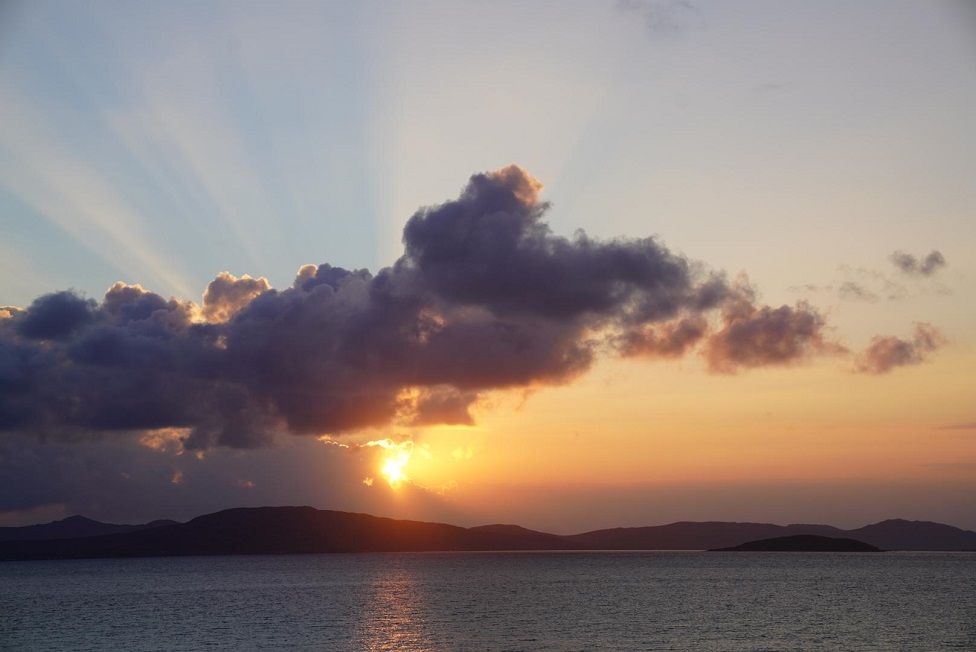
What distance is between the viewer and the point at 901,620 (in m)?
121

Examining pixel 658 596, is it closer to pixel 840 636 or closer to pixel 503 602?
pixel 503 602

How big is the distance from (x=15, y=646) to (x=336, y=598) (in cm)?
7485

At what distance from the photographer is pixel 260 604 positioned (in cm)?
16538

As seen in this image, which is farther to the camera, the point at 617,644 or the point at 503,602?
the point at 503,602

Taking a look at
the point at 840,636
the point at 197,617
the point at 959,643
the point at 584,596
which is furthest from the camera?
the point at 584,596

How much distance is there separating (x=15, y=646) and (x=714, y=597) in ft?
380

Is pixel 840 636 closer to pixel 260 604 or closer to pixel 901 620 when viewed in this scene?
pixel 901 620

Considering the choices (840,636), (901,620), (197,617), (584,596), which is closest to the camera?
(840,636)

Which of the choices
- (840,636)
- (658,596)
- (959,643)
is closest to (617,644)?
(840,636)

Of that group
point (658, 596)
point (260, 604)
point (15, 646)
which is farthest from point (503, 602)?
point (15, 646)

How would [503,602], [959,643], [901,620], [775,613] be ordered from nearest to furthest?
[959,643] → [901,620] → [775,613] → [503,602]

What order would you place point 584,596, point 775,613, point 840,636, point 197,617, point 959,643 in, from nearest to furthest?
point 959,643 → point 840,636 → point 775,613 → point 197,617 → point 584,596

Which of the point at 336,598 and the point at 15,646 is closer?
the point at 15,646

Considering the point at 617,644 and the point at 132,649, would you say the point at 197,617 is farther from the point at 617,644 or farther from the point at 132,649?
the point at 617,644
